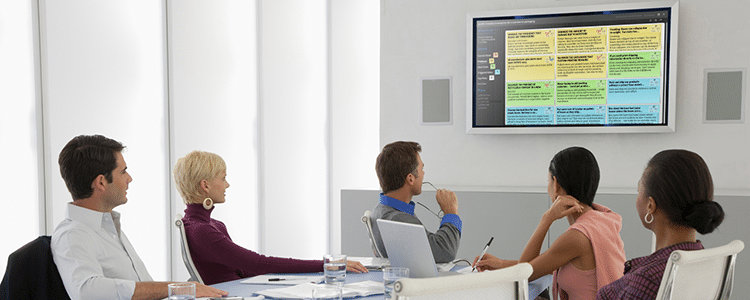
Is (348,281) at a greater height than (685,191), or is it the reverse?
(685,191)

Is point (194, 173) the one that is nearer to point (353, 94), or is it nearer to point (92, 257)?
point (92, 257)

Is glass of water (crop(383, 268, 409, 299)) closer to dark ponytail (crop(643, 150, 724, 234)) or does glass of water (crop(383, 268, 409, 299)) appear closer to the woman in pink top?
the woman in pink top

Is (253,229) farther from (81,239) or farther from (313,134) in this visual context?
(81,239)

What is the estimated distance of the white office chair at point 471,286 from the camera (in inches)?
49.1

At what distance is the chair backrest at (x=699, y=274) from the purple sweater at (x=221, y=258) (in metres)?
1.23

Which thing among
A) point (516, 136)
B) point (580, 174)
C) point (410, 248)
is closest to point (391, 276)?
point (410, 248)

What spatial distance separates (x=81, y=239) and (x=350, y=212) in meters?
2.58

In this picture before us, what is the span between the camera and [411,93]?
449cm

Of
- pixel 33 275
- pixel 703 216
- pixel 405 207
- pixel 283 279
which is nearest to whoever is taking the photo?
pixel 703 216

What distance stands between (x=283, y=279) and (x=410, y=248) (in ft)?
1.61

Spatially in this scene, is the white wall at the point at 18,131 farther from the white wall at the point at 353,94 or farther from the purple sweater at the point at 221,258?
the white wall at the point at 353,94

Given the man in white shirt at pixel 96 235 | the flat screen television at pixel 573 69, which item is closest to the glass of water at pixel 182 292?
the man in white shirt at pixel 96 235

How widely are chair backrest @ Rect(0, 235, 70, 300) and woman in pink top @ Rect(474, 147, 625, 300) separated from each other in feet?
4.69

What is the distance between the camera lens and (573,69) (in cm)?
405
